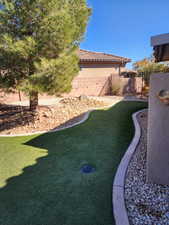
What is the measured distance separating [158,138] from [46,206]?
229 centimetres

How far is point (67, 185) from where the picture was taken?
114 inches

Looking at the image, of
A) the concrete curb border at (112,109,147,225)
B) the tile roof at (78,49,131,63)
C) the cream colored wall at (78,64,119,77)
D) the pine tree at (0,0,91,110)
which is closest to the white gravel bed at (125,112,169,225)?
the concrete curb border at (112,109,147,225)

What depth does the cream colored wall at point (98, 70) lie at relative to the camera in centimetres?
1602

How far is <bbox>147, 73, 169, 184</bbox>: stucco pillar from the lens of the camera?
7.84ft

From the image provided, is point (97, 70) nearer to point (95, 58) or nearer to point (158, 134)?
point (95, 58)

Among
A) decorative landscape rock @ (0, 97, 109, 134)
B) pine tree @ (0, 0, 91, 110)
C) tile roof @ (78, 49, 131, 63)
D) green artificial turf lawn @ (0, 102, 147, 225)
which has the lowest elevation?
green artificial turf lawn @ (0, 102, 147, 225)

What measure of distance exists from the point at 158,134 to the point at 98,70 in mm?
15175

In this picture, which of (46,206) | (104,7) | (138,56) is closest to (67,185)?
(46,206)

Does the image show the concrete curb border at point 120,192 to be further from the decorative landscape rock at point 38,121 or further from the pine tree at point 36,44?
the pine tree at point 36,44

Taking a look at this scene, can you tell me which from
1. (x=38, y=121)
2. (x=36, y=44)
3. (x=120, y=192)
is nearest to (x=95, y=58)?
(x=36, y=44)

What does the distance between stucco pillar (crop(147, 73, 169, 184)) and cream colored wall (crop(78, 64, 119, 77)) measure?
1369cm

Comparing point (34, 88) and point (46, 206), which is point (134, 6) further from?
point (46, 206)

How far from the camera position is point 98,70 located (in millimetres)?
16781

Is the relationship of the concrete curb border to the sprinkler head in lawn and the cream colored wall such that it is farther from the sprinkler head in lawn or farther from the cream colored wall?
the cream colored wall
